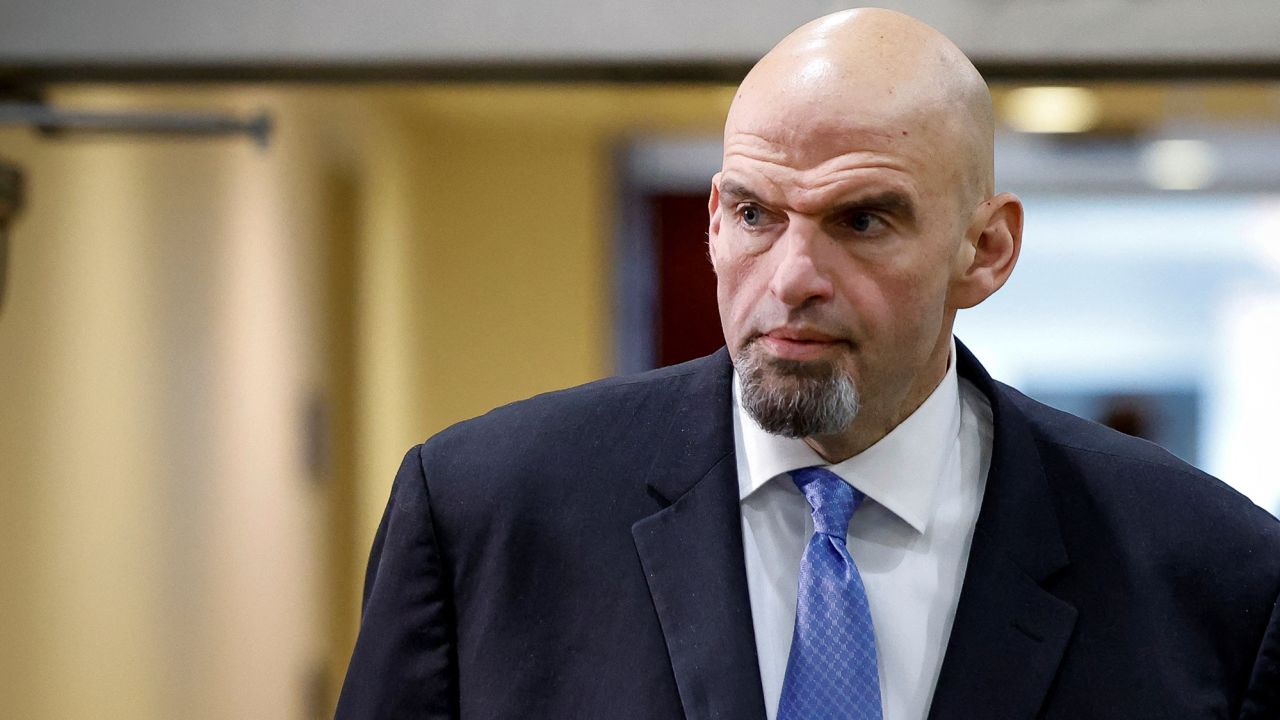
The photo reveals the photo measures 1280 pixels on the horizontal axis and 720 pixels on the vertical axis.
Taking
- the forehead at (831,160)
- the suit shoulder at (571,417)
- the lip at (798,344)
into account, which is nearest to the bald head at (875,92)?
the forehead at (831,160)

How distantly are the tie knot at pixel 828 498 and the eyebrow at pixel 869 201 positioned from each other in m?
0.21

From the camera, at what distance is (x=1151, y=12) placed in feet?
5.53

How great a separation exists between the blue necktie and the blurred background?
0.84m

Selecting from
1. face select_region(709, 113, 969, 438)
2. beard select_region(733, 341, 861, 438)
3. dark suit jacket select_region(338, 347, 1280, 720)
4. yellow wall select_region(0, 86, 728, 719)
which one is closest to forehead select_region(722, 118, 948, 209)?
face select_region(709, 113, 969, 438)

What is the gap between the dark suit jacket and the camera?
1008mm

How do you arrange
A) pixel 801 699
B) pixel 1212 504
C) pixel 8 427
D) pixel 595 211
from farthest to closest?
1. pixel 595 211
2. pixel 8 427
3. pixel 1212 504
4. pixel 801 699

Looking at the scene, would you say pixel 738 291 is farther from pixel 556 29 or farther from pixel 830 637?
pixel 556 29

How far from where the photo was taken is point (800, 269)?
0.96 m

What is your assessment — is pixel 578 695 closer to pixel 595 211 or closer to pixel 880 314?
pixel 880 314

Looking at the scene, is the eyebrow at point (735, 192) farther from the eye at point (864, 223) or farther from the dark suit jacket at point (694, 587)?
the dark suit jacket at point (694, 587)

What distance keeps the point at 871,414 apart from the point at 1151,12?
0.91 m

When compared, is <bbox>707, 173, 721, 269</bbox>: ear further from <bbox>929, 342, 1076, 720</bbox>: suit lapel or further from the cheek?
<bbox>929, 342, 1076, 720</bbox>: suit lapel

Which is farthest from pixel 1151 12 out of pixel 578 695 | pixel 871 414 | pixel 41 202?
pixel 41 202

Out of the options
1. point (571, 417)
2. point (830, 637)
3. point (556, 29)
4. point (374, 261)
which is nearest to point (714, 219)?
point (571, 417)
